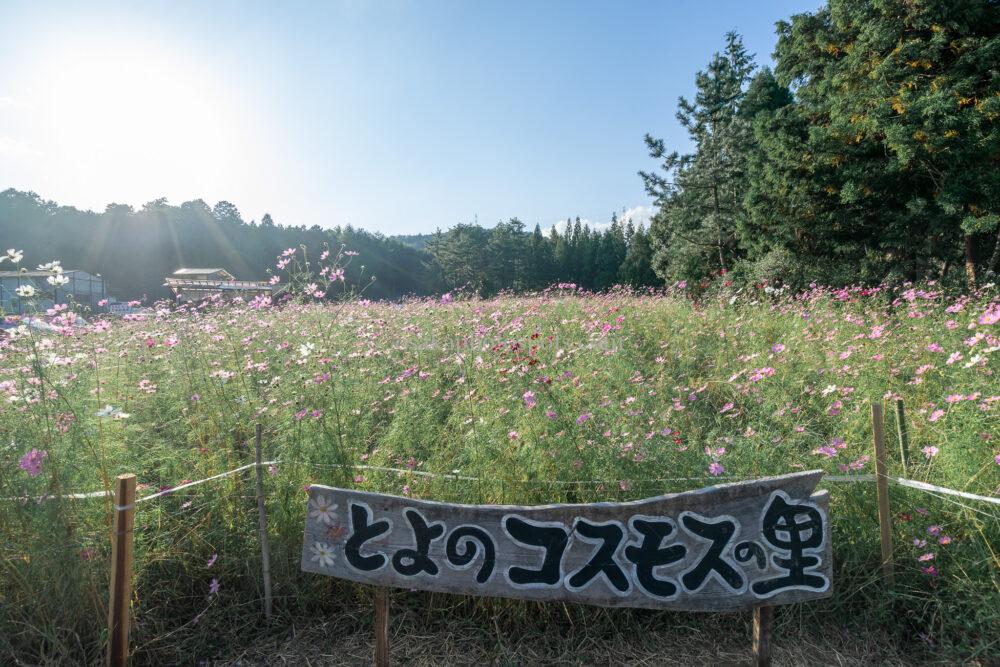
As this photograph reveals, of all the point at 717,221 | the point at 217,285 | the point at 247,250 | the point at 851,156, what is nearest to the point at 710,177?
the point at 717,221

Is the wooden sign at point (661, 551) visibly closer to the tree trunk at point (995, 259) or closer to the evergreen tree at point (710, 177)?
the tree trunk at point (995, 259)

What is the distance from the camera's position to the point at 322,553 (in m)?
1.87

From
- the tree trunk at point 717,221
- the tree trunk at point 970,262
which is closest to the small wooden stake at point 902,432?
the tree trunk at point 970,262

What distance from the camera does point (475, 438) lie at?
2.79 meters

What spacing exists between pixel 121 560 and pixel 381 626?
0.95m

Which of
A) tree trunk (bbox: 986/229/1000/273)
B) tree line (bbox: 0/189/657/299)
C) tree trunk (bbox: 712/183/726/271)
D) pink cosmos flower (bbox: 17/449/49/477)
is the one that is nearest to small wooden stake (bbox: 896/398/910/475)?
pink cosmos flower (bbox: 17/449/49/477)

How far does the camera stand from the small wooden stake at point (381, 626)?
1.89 metres

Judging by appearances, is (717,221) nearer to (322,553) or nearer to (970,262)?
(970,262)

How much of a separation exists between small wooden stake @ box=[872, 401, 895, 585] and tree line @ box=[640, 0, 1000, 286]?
26.3 feet

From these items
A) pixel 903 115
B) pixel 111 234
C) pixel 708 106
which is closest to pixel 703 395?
pixel 903 115

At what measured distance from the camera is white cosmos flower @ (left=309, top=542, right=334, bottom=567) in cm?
186

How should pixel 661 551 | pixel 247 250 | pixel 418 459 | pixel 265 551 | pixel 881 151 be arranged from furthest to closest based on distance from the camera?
pixel 247 250 → pixel 881 151 → pixel 418 459 → pixel 265 551 → pixel 661 551

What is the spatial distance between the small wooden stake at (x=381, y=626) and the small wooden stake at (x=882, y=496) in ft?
7.07

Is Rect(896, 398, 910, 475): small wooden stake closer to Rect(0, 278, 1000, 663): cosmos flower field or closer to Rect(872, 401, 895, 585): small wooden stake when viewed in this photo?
Rect(0, 278, 1000, 663): cosmos flower field
